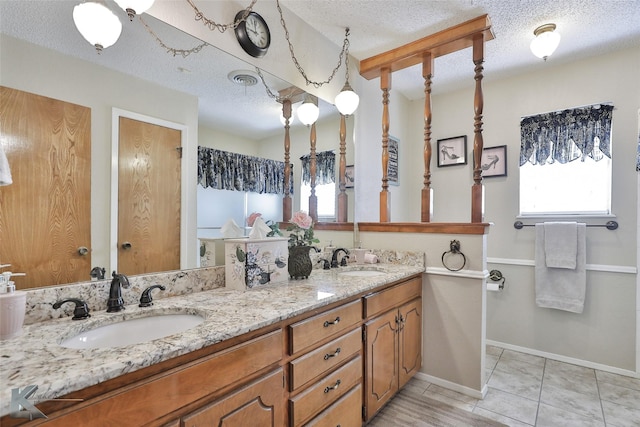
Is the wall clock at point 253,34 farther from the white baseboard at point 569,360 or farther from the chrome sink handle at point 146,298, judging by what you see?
the white baseboard at point 569,360

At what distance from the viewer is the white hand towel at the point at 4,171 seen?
93 centimetres

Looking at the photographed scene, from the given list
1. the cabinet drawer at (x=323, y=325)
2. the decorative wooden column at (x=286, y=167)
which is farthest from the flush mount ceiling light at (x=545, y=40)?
the cabinet drawer at (x=323, y=325)

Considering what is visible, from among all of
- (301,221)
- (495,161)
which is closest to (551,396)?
(495,161)

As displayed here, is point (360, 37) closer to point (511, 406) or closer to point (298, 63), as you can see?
point (298, 63)

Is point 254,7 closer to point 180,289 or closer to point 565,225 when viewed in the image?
point 180,289

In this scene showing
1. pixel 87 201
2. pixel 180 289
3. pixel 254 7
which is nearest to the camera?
pixel 87 201

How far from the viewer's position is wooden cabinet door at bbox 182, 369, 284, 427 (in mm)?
921

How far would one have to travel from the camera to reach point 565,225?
2.70 meters

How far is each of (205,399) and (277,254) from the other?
2.84 ft

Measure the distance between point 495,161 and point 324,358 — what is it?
8.84ft

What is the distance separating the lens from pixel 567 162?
2799 millimetres

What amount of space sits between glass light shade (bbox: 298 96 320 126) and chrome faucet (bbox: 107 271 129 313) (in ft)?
4.84

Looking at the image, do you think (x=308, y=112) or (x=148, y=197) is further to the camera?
(x=308, y=112)

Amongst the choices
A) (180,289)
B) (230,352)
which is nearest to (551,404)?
(230,352)
